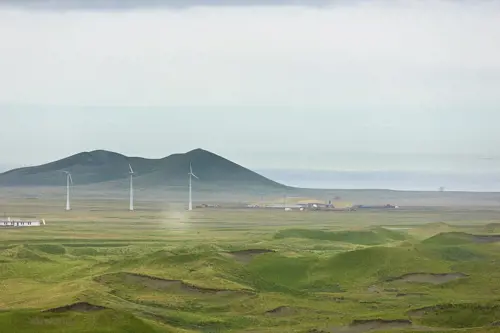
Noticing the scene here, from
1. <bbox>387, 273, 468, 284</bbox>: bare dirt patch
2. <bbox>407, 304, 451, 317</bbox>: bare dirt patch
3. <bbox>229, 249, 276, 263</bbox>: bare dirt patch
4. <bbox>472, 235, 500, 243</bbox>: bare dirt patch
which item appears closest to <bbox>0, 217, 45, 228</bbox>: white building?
<bbox>229, 249, 276, 263</bbox>: bare dirt patch

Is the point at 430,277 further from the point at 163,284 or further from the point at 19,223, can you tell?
the point at 19,223

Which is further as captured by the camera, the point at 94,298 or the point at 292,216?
the point at 292,216

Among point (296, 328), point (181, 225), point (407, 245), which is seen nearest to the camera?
point (296, 328)

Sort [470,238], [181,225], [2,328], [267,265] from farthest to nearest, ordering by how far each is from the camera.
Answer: [181,225] → [470,238] → [267,265] → [2,328]

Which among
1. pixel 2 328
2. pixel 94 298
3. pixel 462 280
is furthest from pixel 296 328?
pixel 462 280

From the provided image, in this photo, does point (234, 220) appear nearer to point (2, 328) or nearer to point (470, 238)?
point (470, 238)

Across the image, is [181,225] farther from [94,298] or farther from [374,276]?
[94,298]
